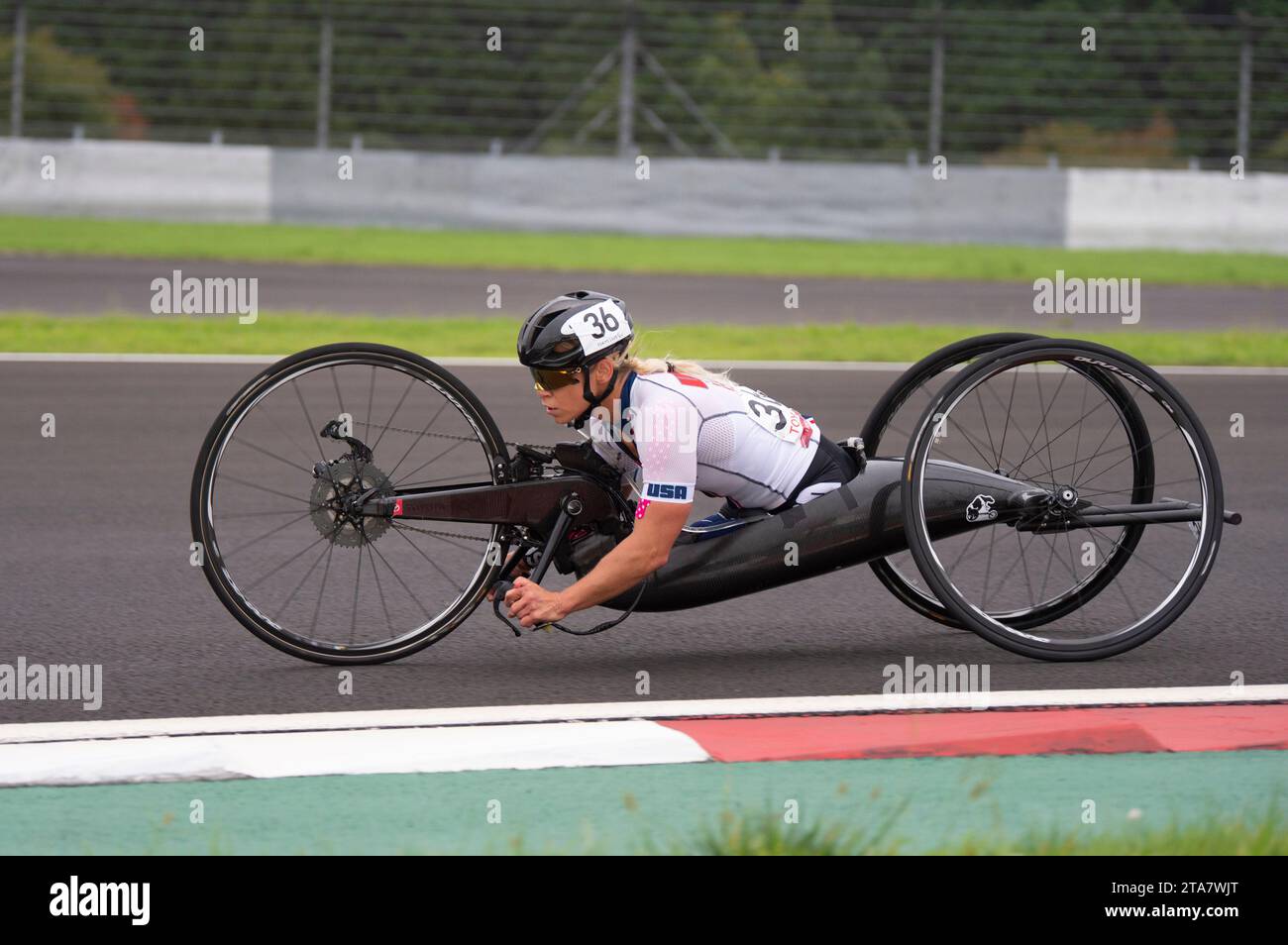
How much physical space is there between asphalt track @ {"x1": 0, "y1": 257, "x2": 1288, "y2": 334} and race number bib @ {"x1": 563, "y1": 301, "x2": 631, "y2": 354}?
10.1m

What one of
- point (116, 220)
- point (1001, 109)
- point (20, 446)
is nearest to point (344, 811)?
point (20, 446)

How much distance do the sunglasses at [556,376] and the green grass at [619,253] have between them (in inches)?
601

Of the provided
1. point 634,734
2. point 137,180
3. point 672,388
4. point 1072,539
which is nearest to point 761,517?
point 672,388

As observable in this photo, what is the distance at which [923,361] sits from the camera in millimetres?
5707

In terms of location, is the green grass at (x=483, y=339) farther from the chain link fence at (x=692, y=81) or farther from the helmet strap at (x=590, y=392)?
the chain link fence at (x=692, y=81)

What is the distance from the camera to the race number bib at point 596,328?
16.2 ft

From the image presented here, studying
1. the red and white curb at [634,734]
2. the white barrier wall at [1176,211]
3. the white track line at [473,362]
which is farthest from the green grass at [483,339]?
the white barrier wall at [1176,211]

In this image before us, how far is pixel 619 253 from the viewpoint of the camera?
2283cm

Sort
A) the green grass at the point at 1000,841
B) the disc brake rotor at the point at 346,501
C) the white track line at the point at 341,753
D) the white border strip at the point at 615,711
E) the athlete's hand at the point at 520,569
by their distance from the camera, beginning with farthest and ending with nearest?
the athlete's hand at the point at 520,569, the disc brake rotor at the point at 346,501, the white border strip at the point at 615,711, the white track line at the point at 341,753, the green grass at the point at 1000,841

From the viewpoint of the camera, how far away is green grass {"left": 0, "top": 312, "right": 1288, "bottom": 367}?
13.1m

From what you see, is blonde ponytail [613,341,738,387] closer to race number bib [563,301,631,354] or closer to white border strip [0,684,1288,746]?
race number bib [563,301,631,354]

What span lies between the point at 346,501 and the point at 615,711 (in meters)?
1.08

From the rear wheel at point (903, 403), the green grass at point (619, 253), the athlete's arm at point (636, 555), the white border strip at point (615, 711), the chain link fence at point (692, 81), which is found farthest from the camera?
the chain link fence at point (692, 81)
